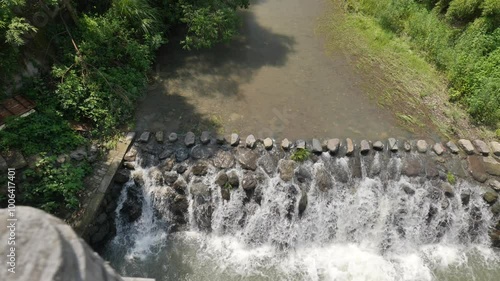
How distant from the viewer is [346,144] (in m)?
7.04

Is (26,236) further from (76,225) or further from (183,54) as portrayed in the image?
(183,54)

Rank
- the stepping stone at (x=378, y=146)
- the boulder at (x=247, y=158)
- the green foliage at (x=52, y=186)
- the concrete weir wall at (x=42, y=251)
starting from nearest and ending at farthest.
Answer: the concrete weir wall at (x=42, y=251) < the green foliage at (x=52, y=186) < the boulder at (x=247, y=158) < the stepping stone at (x=378, y=146)

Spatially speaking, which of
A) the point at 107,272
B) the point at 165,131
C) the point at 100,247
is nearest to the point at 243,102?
the point at 165,131

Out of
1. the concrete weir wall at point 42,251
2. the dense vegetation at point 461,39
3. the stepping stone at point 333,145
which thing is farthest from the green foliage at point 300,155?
the concrete weir wall at point 42,251

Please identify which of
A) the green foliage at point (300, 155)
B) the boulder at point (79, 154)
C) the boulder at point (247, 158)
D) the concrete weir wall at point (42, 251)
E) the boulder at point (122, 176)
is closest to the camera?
the concrete weir wall at point (42, 251)

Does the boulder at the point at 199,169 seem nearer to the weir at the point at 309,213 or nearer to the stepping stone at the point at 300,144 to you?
the weir at the point at 309,213

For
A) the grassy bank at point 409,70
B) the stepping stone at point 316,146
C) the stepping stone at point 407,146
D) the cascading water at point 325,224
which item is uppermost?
the grassy bank at point 409,70

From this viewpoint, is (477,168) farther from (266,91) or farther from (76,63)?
(76,63)

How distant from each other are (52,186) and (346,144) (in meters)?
5.69

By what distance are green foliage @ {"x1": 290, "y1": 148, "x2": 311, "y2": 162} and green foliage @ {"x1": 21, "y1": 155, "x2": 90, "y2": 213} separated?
4.07 metres

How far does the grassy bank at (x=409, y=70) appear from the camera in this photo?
299 inches

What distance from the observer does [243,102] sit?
7.84 metres

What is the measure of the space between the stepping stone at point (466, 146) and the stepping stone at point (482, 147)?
17cm

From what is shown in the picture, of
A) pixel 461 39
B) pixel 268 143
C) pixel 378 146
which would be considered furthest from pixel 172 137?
pixel 461 39
